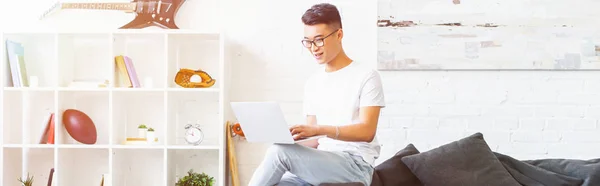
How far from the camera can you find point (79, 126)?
3.93m

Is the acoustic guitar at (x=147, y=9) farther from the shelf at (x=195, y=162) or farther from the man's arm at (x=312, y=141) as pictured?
the man's arm at (x=312, y=141)

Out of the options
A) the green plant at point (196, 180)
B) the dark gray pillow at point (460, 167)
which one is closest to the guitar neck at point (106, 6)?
the green plant at point (196, 180)

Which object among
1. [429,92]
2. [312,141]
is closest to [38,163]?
[312,141]

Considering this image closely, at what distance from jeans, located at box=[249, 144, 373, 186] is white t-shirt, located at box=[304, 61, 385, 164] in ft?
0.48

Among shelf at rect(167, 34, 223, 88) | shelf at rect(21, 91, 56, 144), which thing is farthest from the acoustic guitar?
shelf at rect(21, 91, 56, 144)

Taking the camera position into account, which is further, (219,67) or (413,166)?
(219,67)

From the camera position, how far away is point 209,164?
420cm

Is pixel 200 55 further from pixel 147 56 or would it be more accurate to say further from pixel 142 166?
pixel 142 166

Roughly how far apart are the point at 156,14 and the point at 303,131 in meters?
1.69

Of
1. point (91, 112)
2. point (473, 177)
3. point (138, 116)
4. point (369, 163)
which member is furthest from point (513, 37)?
point (91, 112)

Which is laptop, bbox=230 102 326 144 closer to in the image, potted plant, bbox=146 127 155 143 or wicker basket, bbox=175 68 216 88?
wicker basket, bbox=175 68 216 88

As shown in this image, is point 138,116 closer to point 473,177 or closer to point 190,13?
point 190,13

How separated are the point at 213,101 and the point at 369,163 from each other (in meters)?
1.41

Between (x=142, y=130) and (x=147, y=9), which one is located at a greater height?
(x=147, y=9)
